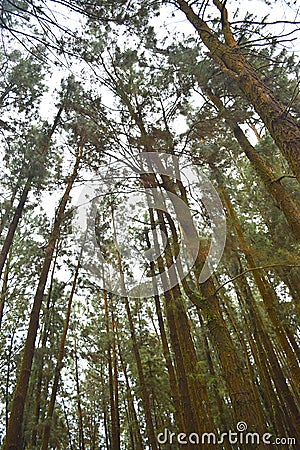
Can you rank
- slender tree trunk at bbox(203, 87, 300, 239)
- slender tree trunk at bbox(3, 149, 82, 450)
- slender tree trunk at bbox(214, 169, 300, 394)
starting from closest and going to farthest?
slender tree trunk at bbox(203, 87, 300, 239), slender tree trunk at bbox(3, 149, 82, 450), slender tree trunk at bbox(214, 169, 300, 394)

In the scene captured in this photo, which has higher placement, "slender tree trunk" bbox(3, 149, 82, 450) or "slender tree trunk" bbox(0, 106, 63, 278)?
"slender tree trunk" bbox(0, 106, 63, 278)

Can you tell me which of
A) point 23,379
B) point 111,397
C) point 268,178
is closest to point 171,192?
point 268,178

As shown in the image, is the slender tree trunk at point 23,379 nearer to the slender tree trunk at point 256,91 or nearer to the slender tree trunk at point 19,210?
the slender tree trunk at point 19,210

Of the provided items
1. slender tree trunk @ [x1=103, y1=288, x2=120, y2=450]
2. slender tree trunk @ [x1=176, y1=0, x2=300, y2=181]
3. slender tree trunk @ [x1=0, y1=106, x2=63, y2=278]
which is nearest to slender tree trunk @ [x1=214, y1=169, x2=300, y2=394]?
slender tree trunk @ [x1=176, y1=0, x2=300, y2=181]

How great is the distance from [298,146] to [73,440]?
16211 millimetres

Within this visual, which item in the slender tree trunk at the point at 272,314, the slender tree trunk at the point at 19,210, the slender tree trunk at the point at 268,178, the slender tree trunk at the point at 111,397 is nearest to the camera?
the slender tree trunk at the point at 268,178

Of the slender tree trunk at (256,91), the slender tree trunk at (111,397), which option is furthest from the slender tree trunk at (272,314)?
the slender tree trunk at (111,397)

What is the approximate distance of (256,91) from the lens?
3.58m

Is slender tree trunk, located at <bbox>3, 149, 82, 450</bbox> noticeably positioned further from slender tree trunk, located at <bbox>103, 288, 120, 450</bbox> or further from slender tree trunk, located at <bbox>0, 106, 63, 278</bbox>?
slender tree trunk, located at <bbox>103, 288, 120, 450</bbox>

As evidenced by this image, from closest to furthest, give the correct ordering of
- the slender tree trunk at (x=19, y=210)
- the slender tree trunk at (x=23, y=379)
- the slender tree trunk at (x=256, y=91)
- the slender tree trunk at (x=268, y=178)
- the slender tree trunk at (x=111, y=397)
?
the slender tree trunk at (x=256, y=91) < the slender tree trunk at (x=268, y=178) < the slender tree trunk at (x=23, y=379) < the slender tree trunk at (x=19, y=210) < the slender tree trunk at (x=111, y=397)

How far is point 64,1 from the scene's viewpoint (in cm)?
253

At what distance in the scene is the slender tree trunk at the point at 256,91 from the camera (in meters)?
3.01

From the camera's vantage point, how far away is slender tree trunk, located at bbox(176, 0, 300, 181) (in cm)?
301

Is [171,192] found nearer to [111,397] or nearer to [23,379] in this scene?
[23,379]
